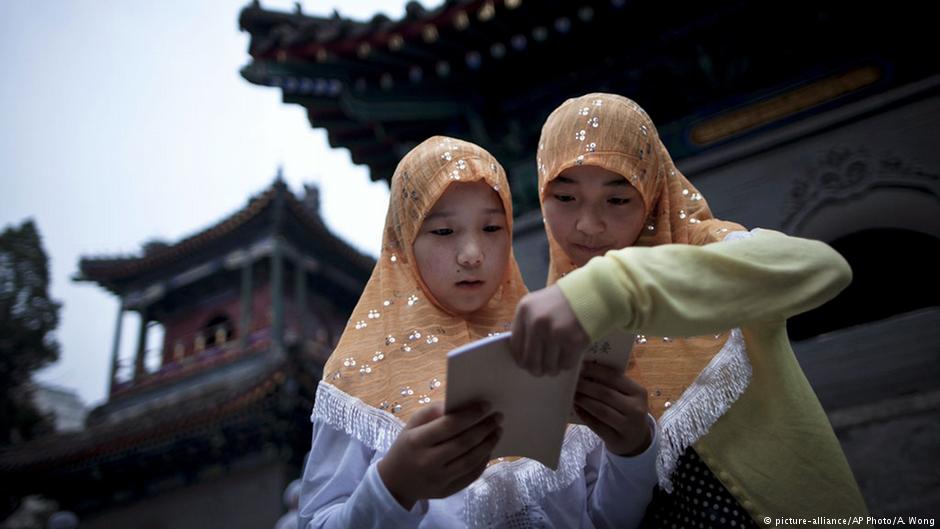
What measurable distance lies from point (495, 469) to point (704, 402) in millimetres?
520

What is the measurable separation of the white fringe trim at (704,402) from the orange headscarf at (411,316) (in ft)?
1.68

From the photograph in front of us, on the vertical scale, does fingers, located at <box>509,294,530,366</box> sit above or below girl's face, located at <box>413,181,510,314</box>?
below

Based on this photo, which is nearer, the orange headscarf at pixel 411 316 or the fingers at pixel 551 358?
the fingers at pixel 551 358

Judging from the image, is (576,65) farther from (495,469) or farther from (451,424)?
(451,424)

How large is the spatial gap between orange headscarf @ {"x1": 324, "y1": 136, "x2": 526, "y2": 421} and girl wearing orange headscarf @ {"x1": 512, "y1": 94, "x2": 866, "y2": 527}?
214mm

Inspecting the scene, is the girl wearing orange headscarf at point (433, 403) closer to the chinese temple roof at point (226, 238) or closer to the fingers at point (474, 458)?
the fingers at point (474, 458)

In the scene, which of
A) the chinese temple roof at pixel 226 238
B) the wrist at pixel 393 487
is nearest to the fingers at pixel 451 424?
the wrist at pixel 393 487

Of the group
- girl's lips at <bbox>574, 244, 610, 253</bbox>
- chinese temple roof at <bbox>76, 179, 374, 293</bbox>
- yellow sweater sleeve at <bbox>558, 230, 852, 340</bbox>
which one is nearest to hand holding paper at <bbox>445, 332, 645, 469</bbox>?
yellow sweater sleeve at <bbox>558, 230, 852, 340</bbox>

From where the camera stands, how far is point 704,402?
159cm

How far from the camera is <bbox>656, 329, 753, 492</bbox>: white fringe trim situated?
5.19ft

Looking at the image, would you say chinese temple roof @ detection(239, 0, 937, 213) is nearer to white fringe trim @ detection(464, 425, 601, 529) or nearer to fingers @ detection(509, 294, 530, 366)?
white fringe trim @ detection(464, 425, 601, 529)

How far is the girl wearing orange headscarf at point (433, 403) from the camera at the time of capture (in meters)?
1.42

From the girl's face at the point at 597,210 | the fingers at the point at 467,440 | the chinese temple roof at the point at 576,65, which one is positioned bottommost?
the fingers at the point at 467,440

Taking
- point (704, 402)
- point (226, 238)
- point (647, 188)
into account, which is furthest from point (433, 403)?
point (226, 238)
